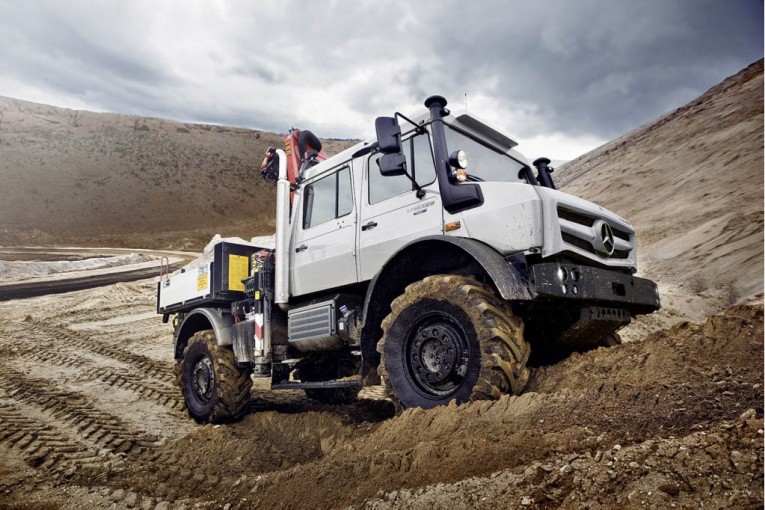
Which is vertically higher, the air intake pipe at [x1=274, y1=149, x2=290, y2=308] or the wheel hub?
the air intake pipe at [x1=274, y1=149, x2=290, y2=308]

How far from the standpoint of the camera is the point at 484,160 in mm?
4906

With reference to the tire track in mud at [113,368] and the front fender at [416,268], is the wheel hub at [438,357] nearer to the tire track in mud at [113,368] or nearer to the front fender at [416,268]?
the front fender at [416,268]

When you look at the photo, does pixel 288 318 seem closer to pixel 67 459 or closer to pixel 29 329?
pixel 67 459

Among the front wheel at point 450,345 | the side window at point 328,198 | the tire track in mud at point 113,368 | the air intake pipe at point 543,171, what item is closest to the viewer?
the front wheel at point 450,345

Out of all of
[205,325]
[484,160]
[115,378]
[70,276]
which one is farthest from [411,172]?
[70,276]

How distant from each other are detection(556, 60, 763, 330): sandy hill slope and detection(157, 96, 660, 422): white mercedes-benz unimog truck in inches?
337

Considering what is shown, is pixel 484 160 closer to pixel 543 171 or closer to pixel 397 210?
pixel 397 210

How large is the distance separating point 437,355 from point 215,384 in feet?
10.5

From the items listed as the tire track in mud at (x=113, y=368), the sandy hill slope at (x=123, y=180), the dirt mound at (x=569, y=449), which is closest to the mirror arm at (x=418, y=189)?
the dirt mound at (x=569, y=449)

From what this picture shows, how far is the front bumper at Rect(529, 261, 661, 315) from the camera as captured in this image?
352 cm

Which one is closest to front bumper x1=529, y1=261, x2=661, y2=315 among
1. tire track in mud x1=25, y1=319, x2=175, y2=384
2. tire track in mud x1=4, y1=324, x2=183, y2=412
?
tire track in mud x1=4, y1=324, x2=183, y2=412

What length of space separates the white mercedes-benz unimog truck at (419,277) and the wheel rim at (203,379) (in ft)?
0.08

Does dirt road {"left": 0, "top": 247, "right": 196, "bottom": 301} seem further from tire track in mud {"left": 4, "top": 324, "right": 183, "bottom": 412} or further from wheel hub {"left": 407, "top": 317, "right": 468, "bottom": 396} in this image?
wheel hub {"left": 407, "top": 317, "right": 468, "bottom": 396}

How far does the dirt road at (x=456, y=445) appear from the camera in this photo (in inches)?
85.4
